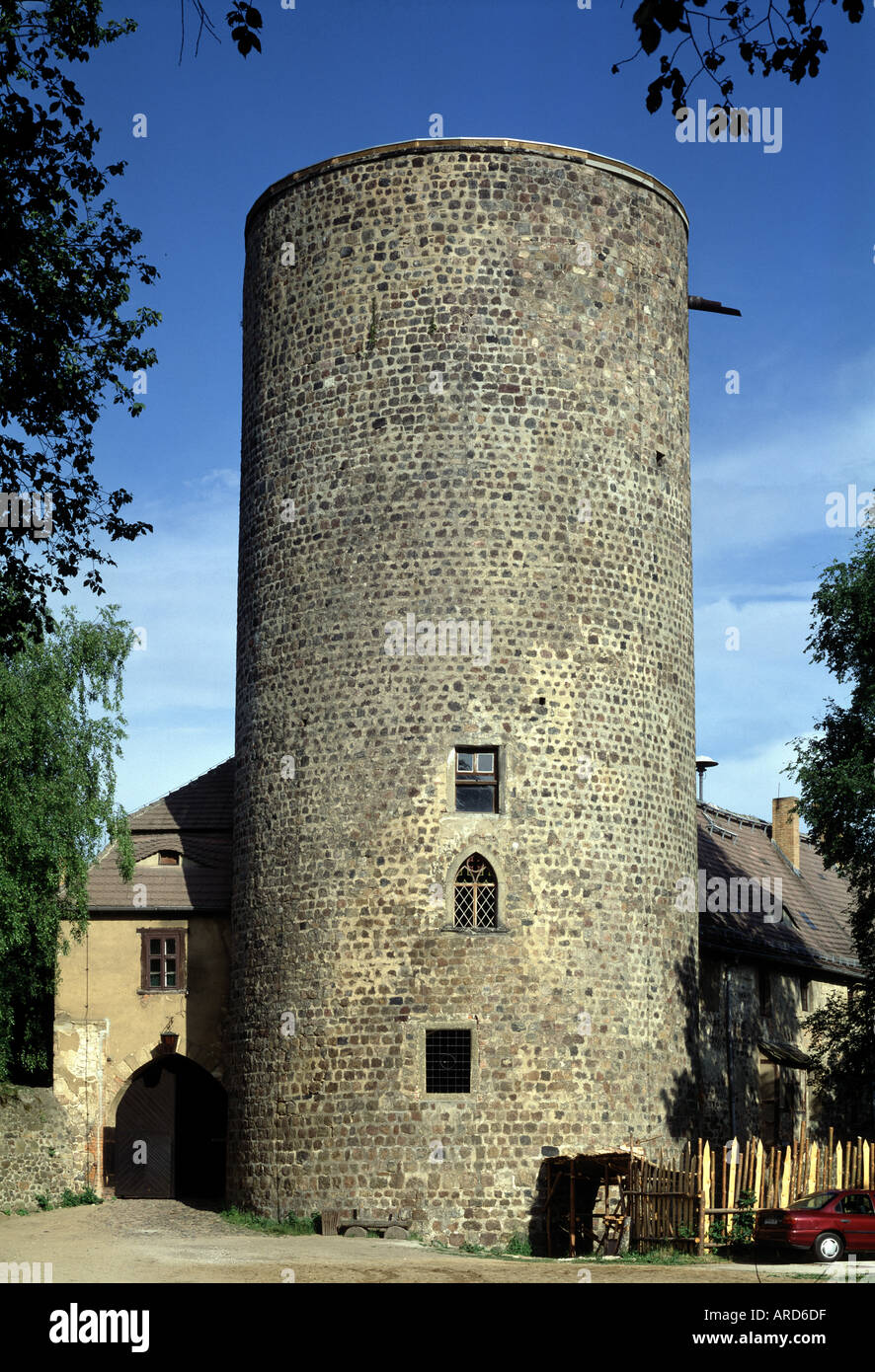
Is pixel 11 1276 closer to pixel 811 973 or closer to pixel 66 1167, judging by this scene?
pixel 66 1167

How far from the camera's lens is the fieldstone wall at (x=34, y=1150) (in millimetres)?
30016

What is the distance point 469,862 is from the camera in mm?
26359

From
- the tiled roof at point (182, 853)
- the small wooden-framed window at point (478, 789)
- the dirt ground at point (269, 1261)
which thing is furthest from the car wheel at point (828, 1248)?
the tiled roof at point (182, 853)

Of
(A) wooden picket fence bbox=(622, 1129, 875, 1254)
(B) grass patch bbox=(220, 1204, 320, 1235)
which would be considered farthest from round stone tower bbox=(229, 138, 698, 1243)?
(A) wooden picket fence bbox=(622, 1129, 875, 1254)

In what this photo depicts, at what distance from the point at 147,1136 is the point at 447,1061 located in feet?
27.2

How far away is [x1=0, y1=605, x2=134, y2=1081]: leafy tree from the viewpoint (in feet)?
101

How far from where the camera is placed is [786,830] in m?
46.1

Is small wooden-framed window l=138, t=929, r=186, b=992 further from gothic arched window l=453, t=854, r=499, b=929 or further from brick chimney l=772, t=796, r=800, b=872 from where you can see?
brick chimney l=772, t=796, r=800, b=872

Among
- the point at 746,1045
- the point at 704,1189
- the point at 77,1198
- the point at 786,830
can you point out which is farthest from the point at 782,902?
the point at 77,1198

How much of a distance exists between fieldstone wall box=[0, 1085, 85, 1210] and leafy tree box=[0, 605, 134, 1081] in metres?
0.80

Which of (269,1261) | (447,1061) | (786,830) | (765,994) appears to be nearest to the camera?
(269,1261)

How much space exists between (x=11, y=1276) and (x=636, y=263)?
688 inches

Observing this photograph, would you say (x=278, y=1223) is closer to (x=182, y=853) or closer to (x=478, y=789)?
(x=478, y=789)
